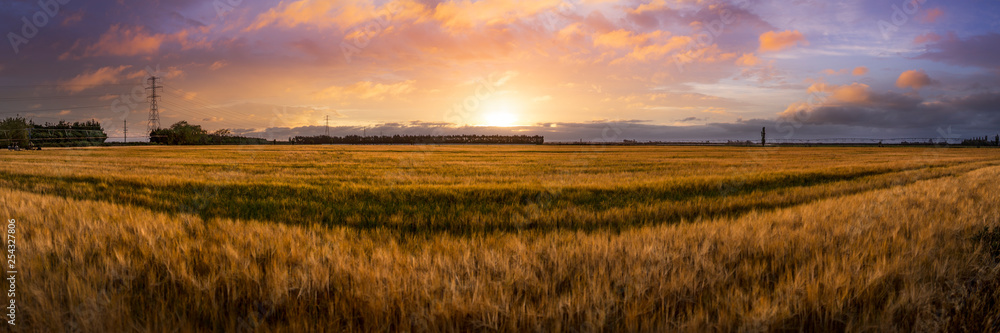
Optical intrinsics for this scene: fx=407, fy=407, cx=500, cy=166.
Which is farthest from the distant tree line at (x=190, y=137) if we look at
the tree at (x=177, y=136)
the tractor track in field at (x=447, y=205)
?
the tractor track in field at (x=447, y=205)

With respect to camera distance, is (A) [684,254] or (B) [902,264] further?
(A) [684,254]

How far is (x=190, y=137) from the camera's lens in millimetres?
125062

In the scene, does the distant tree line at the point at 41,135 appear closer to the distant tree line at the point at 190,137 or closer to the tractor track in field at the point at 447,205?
the distant tree line at the point at 190,137

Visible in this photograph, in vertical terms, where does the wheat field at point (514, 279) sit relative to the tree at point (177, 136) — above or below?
below

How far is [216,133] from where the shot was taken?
14950cm

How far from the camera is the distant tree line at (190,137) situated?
124562mm

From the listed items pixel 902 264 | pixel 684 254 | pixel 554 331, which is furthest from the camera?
pixel 684 254

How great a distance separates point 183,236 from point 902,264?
24.2 ft

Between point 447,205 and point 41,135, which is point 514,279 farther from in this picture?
point 41,135

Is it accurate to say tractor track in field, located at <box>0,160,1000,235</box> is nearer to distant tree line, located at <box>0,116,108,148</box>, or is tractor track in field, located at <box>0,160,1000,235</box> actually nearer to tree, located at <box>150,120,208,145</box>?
distant tree line, located at <box>0,116,108,148</box>

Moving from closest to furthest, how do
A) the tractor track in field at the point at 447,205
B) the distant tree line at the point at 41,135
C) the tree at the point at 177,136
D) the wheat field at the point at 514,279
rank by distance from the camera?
1. the wheat field at the point at 514,279
2. the tractor track in field at the point at 447,205
3. the distant tree line at the point at 41,135
4. the tree at the point at 177,136

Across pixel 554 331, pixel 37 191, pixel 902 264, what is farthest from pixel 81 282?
pixel 37 191

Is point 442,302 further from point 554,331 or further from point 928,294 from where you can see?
point 928,294

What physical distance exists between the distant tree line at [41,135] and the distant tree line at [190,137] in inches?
516
